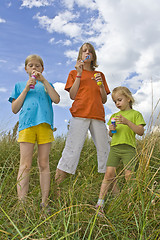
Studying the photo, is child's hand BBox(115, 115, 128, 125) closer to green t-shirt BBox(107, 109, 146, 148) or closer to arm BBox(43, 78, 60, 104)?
green t-shirt BBox(107, 109, 146, 148)

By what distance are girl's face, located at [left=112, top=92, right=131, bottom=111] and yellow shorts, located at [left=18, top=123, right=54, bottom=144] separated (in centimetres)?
100

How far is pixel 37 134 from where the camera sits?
2617mm

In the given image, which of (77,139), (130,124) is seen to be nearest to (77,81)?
(77,139)

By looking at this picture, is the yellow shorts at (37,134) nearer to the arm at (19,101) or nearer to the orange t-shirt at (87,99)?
the arm at (19,101)

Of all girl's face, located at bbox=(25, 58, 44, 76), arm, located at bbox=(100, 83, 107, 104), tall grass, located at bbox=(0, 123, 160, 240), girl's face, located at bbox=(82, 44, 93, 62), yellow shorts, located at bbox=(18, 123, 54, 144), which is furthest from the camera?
girl's face, located at bbox=(82, 44, 93, 62)

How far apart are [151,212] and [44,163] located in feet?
4.08

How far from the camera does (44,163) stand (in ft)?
A: 8.71

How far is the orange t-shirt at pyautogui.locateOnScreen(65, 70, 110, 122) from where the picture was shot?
3.04 m

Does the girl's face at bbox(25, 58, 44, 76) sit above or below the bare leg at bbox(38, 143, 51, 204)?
above

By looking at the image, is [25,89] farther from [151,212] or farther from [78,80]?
[151,212]

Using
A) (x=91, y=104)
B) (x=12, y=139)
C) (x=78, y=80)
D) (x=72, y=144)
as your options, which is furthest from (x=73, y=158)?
(x=12, y=139)

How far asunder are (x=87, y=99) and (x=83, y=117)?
0.24 metres

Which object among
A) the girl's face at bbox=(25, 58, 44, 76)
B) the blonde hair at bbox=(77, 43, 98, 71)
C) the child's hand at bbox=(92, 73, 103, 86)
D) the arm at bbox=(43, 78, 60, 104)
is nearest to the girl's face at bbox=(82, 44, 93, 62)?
the blonde hair at bbox=(77, 43, 98, 71)

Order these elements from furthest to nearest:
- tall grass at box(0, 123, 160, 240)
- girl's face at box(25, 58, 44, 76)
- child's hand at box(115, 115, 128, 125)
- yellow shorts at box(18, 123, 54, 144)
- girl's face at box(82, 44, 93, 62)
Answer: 1. girl's face at box(82, 44, 93, 62)
2. girl's face at box(25, 58, 44, 76)
3. child's hand at box(115, 115, 128, 125)
4. yellow shorts at box(18, 123, 54, 144)
5. tall grass at box(0, 123, 160, 240)
